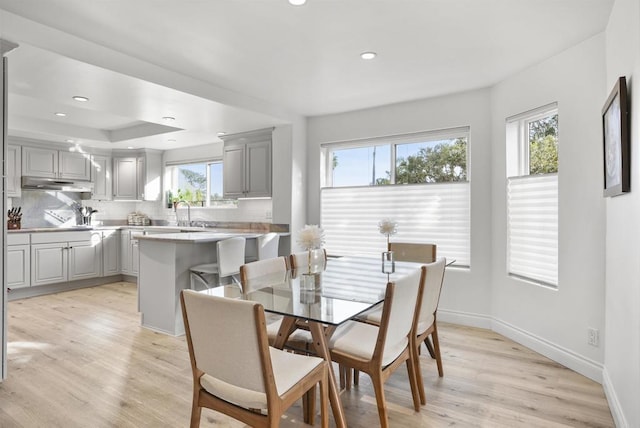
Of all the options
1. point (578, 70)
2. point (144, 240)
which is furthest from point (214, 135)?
point (578, 70)

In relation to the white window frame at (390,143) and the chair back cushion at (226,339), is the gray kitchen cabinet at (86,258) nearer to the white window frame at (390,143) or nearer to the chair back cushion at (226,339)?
the white window frame at (390,143)

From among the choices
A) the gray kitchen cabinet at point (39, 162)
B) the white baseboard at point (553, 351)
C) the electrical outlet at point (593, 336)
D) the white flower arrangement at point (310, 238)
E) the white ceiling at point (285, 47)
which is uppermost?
the white ceiling at point (285, 47)

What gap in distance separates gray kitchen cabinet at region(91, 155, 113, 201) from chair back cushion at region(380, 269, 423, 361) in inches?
244

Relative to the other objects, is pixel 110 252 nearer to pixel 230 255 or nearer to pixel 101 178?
pixel 101 178

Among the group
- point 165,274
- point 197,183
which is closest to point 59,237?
point 197,183

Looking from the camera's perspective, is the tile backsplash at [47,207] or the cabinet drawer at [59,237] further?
the tile backsplash at [47,207]

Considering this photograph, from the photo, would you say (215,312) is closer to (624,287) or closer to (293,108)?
(624,287)

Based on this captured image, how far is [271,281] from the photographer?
235 cm

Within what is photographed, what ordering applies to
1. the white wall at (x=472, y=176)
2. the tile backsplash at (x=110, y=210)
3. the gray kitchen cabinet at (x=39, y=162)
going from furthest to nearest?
the tile backsplash at (x=110, y=210) < the gray kitchen cabinet at (x=39, y=162) < the white wall at (x=472, y=176)

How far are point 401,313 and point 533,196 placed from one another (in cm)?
214

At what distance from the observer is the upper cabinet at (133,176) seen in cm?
659

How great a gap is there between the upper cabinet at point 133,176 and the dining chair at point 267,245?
3444 millimetres

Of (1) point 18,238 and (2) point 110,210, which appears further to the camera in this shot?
(2) point 110,210

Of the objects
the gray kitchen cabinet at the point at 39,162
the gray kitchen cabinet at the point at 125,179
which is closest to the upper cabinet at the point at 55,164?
the gray kitchen cabinet at the point at 39,162
